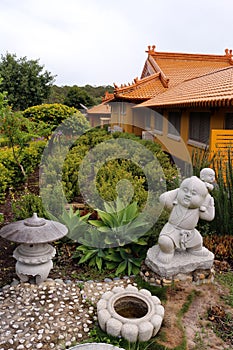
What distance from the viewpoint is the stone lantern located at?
389cm

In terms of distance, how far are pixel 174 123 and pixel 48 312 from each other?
11768 millimetres

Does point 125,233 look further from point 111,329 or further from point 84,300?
point 111,329

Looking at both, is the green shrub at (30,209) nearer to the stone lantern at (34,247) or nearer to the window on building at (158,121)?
the stone lantern at (34,247)

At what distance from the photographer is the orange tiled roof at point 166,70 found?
1706 cm

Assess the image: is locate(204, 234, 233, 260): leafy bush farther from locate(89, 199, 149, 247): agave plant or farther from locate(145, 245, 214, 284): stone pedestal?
locate(89, 199, 149, 247): agave plant

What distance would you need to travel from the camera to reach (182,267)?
4023 mm

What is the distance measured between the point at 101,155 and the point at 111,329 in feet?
19.7

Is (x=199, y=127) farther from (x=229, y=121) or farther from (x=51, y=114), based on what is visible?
(x=51, y=114)

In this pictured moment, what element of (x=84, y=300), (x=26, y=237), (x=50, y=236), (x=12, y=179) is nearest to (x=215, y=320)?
(x=84, y=300)

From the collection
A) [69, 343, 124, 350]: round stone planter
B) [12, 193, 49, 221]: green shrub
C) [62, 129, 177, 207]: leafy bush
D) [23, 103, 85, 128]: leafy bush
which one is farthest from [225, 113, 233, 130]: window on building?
[23, 103, 85, 128]: leafy bush

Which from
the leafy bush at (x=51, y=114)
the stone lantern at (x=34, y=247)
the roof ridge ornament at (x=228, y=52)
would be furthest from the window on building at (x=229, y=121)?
the roof ridge ornament at (x=228, y=52)

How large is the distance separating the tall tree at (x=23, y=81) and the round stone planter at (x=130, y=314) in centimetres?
2610

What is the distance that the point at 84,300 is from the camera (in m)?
3.82

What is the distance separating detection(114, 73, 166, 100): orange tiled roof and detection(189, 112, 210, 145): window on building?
5.29 m
